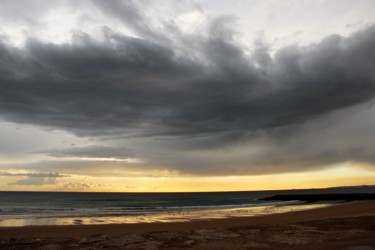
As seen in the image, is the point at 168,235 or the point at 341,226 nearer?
the point at 168,235

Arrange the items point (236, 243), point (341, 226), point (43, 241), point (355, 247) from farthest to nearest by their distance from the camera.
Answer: point (341, 226), point (43, 241), point (236, 243), point (355, 247)

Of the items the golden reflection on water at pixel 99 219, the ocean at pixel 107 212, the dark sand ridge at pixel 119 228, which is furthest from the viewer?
the ocean at pixel 107 212

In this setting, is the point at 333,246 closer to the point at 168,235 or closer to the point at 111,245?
the point at 168,235

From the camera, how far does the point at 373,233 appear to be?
16.5 meters

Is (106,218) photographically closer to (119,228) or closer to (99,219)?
(99,219)

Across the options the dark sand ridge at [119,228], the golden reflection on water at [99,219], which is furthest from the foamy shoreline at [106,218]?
the dark sand ridge at [119,228]

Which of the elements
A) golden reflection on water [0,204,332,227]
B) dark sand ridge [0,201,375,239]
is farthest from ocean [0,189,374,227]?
dark sand ridge [0,201,375,239]

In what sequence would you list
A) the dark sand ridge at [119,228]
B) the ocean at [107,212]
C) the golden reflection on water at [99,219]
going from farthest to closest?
the ocean at [107,212], the golden reflection on water at [99,219], the dark sand ridge at [119,228]

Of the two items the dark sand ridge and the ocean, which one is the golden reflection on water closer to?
the ocean

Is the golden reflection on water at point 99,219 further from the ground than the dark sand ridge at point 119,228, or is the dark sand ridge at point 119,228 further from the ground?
the golden reflection on water at point 99,219

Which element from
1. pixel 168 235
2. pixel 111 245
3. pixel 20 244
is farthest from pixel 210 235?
pixel 20 244

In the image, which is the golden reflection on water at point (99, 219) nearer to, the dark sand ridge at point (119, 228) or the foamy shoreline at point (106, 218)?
the foamy shoreline at point (106, 218)

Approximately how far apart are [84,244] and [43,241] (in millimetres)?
2443

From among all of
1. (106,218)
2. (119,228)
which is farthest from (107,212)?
(119,228)
